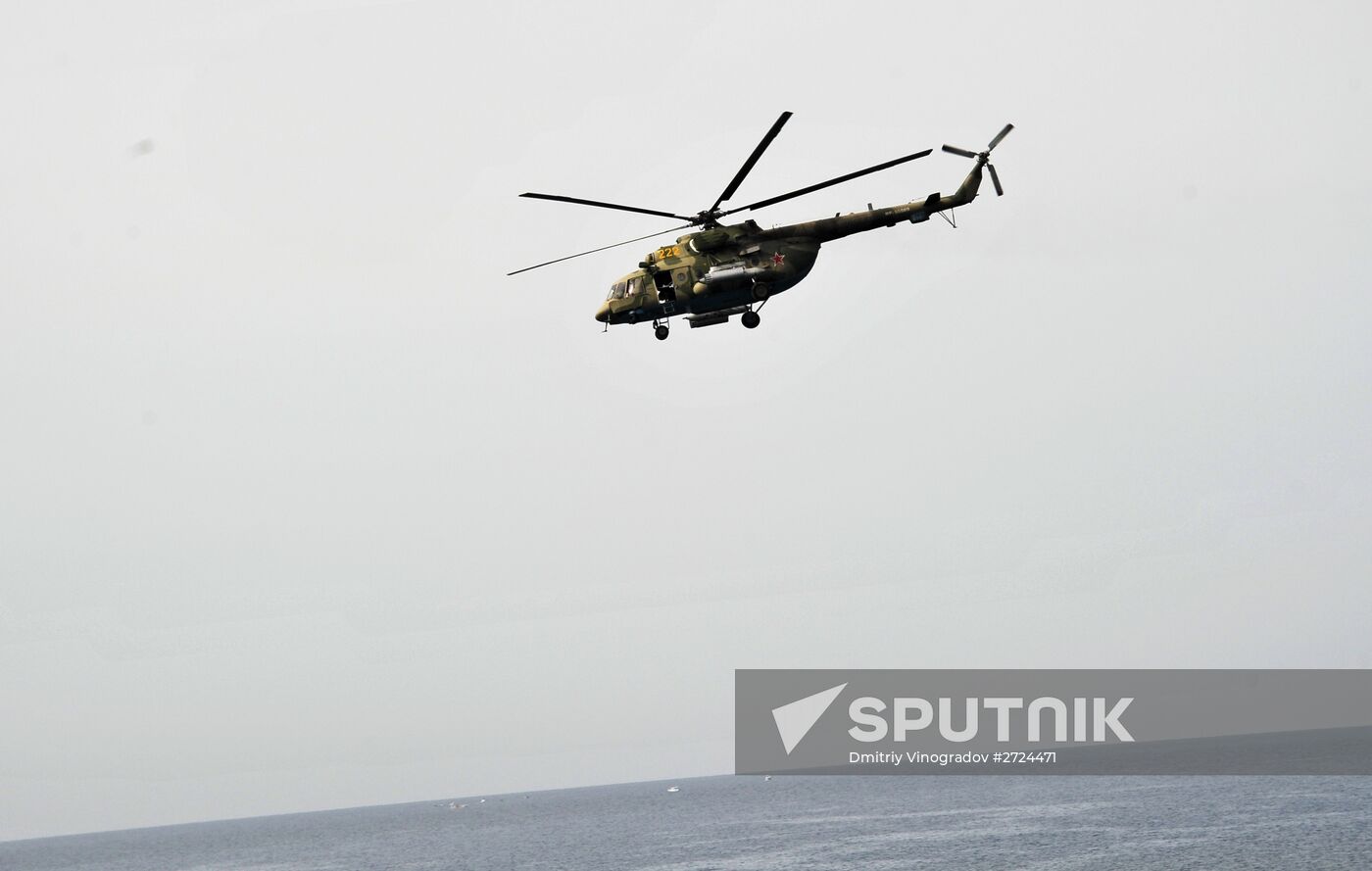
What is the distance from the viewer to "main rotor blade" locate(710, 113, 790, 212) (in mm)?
31047

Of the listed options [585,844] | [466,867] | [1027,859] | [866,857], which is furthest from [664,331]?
[585,844]

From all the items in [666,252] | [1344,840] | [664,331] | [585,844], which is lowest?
[585,844]

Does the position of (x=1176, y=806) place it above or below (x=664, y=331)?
below

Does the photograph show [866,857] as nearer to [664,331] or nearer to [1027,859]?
[1027,859]

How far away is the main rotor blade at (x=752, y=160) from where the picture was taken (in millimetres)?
31047

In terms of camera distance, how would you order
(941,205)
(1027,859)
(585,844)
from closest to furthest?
(941,205) < (1027,859) < (585,844)

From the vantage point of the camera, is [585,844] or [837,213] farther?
[585,844]

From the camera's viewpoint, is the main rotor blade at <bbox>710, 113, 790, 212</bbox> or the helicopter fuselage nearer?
the main rotor blade at <bbox>710, 113, 790, 212</bbox>

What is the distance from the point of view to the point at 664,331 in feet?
133

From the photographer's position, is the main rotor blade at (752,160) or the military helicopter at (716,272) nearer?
the main rotor blade at (752,160)

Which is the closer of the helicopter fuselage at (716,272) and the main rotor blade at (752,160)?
the main rotor blade at (752,160)

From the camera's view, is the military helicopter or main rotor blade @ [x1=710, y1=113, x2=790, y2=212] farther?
the military helicopter

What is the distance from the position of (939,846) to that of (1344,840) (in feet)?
125

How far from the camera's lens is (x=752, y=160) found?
34062mm
